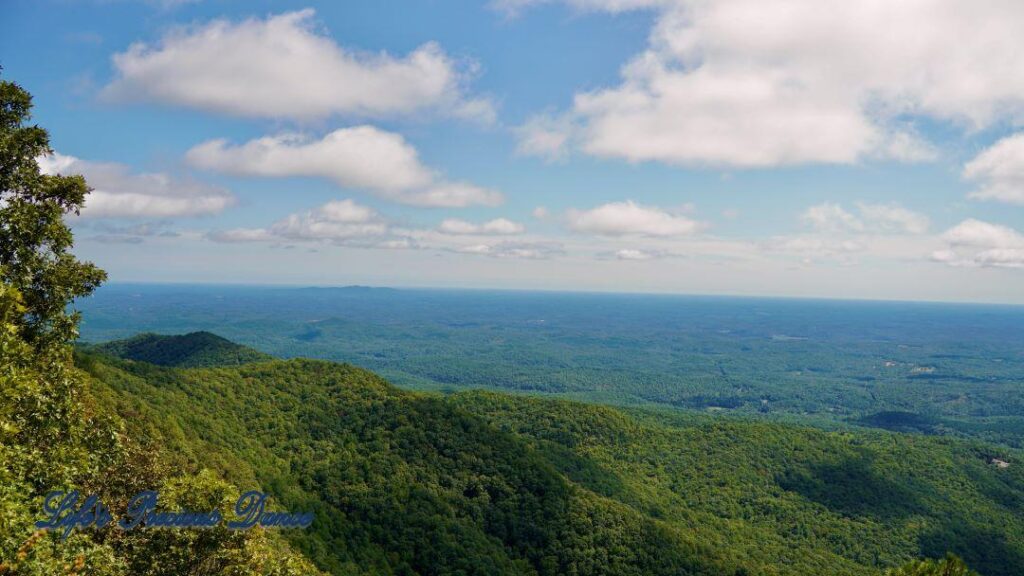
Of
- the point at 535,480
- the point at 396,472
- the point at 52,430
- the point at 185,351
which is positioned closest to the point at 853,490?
the point at 535,480

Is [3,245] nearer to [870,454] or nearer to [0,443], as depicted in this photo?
[0,443]

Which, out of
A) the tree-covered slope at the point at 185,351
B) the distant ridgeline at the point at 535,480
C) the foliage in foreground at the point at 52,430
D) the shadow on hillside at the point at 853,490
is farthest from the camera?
the tree-covered slope at the point at 185,351

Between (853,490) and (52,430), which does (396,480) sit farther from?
(853,490)

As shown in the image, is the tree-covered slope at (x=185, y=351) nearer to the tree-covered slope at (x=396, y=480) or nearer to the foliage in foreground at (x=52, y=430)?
the tree-covered slope at (x=396, y=480)

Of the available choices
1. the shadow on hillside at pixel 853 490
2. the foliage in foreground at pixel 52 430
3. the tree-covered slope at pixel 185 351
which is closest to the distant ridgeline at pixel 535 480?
the shadow on hillside at pixel 853 490

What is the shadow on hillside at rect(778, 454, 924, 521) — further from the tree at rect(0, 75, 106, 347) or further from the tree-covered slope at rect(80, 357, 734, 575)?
the tree at rect(0, 75, 106, 347)

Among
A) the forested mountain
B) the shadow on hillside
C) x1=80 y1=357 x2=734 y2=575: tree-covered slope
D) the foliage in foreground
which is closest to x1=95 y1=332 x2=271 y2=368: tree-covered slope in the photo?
the forested mountain
